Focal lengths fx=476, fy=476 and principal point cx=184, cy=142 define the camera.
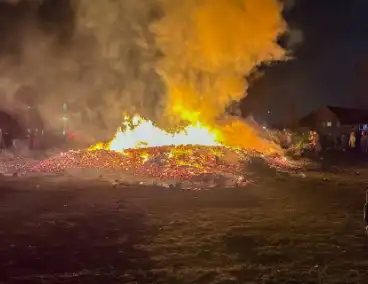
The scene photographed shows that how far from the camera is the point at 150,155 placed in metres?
18.8

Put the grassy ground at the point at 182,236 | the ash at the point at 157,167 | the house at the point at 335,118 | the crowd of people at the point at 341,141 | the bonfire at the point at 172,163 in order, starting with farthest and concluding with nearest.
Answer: the house at the point at 335,118
the crowd of people at the point at 341,141
the bonfire at the point at 172,163
the ash at the point at 157,167
the grassy ground at the point at 182,236

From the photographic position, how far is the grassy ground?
6.20m

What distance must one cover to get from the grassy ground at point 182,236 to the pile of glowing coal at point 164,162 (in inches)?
118

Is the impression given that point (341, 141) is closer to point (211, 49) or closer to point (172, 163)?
point (211, 49)

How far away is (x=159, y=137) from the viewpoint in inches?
928

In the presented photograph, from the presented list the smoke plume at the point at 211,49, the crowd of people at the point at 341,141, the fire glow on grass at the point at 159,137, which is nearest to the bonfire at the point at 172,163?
the fire glow on grass at the point at 159,137

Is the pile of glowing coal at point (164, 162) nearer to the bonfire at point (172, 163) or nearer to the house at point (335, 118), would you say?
the bonfire at point (172, 163)

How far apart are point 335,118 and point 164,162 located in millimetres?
37289

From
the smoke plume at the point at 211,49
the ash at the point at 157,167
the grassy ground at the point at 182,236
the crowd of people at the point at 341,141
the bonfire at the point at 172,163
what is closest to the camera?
the grassy ground at the point at 182,236

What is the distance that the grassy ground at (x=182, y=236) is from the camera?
244 inches

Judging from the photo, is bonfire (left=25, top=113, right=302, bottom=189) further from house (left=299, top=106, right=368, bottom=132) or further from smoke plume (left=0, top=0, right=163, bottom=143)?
house (left=299, top=106, right=368, bottom=132)

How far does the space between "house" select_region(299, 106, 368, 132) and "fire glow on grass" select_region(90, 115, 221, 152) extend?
28.8 meters

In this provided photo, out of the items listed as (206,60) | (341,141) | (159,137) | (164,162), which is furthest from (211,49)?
(341,141)

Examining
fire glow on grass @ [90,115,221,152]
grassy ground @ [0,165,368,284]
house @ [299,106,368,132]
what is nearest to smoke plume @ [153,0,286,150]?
fire glow on grass @ [90,115,221,152]
